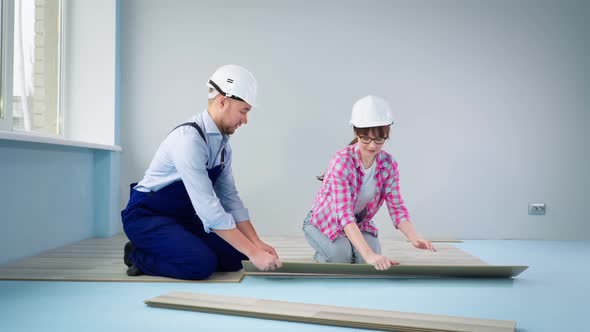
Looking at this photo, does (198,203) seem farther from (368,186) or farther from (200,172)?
(368,186)

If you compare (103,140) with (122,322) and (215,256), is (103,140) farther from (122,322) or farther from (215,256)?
(122,322)

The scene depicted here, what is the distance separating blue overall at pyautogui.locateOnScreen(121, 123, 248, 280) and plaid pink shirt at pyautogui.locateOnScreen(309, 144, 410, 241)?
0.52m

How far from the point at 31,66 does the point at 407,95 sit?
291 centimetres

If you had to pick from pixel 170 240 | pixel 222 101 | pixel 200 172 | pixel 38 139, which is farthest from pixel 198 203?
pixel 38 139

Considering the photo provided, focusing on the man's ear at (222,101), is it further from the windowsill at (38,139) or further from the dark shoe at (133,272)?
the windowsill at (38,139)

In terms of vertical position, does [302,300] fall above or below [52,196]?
below

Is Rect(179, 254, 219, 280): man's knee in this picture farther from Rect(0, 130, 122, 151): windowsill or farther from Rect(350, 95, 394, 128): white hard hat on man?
Rect(0, 130, 122, 151): windowsill

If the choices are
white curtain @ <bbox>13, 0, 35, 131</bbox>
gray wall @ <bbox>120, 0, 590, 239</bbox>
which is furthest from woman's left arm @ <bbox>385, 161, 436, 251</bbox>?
white curtain @ <bbox>13, 0, 35, 131</bbox>

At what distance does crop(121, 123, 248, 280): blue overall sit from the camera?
2.67 meters

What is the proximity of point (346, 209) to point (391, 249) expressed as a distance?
136cm

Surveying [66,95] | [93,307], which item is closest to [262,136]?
[66,95]

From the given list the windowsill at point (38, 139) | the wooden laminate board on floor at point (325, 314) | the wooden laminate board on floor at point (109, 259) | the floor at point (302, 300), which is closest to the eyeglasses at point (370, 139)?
the floor at point (302, 300)

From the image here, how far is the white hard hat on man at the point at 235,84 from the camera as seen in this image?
8.37 ft

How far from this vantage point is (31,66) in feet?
13.1
